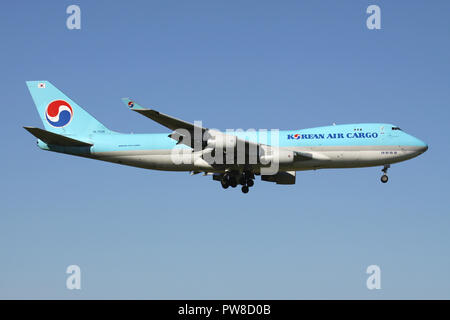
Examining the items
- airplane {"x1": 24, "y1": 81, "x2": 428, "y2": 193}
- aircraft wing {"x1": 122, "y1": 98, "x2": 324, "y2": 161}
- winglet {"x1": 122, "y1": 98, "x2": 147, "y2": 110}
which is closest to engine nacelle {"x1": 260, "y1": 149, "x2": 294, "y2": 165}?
airplane {"x1": 24, "y1": 81, "x2": 428, "y2": 193}

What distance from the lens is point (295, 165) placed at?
48.8 metres

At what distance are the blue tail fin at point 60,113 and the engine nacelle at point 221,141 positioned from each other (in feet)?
35.5

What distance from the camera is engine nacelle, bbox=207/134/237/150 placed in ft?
155

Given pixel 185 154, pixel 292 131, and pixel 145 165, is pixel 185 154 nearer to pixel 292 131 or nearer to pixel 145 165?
pixel 145 165

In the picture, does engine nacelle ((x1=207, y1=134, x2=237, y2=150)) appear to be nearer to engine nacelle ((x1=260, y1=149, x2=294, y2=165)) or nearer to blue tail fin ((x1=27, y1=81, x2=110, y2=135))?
engine nacelle ((x1=260, y1=149, x2=294, y2=165))

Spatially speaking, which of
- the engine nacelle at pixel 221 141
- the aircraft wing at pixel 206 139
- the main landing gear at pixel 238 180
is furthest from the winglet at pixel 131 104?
the main landing gear at pixel 238 180

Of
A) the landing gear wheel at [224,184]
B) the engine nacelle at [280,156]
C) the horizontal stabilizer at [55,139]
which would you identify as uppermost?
the horizontal stabilizer at [55,139]

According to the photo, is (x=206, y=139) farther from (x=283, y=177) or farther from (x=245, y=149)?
(x=283, y=177)

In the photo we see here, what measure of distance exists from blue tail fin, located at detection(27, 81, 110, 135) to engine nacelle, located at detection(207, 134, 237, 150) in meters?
10.8

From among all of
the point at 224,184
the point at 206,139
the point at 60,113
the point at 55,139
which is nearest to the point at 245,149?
the point at 206,139

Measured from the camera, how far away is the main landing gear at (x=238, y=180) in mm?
50594

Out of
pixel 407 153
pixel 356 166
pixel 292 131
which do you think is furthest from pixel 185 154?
pixel 407 153

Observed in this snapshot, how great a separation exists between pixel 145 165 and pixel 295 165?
11.3m

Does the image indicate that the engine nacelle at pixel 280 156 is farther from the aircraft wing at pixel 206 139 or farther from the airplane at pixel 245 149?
→ the aircraft wing at pixel 206 139
